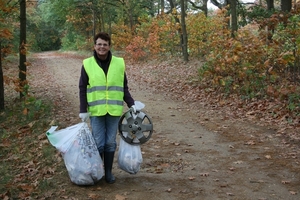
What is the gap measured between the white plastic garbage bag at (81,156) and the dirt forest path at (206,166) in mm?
175

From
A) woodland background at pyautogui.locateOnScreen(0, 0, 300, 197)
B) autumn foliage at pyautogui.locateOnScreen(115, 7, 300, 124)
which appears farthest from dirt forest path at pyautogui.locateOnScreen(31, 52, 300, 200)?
autumn foliage at pyautogui.locateOnScreen(115, 7, 300, 124)

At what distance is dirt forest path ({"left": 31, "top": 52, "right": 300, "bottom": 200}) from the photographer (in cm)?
501

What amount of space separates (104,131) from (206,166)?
1.92m

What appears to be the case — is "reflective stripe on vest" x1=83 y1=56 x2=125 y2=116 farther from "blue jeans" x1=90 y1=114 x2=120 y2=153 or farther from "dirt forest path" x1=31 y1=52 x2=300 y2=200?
"dirt forest path" x1=31 y1=52 x2=300 y2=200

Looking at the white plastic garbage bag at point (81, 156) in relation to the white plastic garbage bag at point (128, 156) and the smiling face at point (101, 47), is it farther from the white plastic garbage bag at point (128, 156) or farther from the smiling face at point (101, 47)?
the smiling face at point (101, 47)

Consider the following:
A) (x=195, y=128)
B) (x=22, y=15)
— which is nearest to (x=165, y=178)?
(x=195, y=128)

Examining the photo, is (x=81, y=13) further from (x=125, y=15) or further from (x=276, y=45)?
(x=276, y=45)

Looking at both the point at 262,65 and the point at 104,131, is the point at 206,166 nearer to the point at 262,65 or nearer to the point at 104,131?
the point at 104,131

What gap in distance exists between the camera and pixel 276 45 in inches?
422

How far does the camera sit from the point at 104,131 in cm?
518

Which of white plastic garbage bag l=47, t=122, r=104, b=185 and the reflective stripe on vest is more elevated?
the reflective stripe on vest

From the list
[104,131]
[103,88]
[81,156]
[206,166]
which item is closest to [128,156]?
[104,131]

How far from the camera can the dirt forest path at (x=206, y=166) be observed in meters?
5.01

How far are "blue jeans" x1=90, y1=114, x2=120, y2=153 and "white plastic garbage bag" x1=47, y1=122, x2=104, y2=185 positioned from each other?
93 mm
